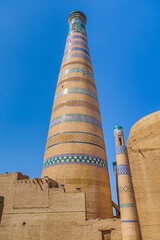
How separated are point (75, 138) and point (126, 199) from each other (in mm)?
3918

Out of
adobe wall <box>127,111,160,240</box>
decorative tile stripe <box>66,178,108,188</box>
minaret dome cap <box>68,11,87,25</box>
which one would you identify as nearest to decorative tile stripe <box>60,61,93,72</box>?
minaret dome cap <box>68,11,87,25</box>

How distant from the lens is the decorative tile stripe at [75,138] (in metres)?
10.2

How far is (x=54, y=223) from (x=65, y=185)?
1633 mm

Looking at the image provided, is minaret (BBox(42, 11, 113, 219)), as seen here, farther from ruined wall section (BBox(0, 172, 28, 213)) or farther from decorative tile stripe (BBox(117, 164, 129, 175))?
decorative tile stripe (BBox(117, 164, 129, 175))

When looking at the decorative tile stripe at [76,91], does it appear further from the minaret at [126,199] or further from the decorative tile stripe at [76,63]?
the minaret at [126,199]

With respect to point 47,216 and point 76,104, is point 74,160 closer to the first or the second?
point 47,216

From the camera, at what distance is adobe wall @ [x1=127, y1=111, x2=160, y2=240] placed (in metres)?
6.73

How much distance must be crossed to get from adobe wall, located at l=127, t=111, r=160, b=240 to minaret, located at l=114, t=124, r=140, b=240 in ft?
0.55

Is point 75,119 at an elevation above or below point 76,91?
below

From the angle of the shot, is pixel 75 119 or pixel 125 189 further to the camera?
pixel 75 119

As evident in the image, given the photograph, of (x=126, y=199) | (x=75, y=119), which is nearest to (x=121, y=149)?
(x=126, y=199)

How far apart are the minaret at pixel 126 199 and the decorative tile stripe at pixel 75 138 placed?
2.08 m

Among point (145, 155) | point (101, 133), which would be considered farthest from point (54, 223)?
point (101, 133)

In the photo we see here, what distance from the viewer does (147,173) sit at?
7434mm
